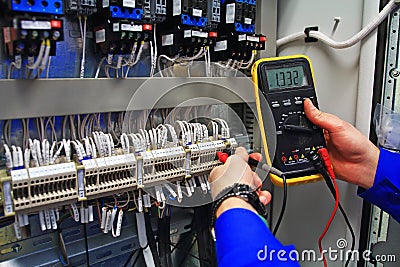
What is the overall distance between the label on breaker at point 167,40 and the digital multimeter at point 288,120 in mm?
252

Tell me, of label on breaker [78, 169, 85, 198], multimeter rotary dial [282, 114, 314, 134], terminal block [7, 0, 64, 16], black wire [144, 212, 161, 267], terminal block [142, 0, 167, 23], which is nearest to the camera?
terminal block [7, 0, 64, 16]

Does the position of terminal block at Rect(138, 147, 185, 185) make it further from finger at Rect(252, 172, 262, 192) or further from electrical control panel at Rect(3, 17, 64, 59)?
electrical control panel at Rect(3, 17, 64, 59)

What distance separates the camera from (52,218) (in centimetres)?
77

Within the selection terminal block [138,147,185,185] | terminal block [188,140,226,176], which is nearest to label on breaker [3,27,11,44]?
terminal block [138,147,185,185]

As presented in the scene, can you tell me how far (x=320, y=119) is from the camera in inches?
37.1

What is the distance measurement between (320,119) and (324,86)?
0.65 ft

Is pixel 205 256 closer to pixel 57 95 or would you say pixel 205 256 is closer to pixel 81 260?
pixel 81 260

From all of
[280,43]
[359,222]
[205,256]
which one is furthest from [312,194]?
[280,43]

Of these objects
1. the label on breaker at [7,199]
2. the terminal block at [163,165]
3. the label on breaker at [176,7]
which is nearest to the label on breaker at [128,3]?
the label on breaker at [176,7]

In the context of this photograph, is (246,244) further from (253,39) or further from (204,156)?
(253,39)

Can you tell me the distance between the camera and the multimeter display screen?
3.08 feet

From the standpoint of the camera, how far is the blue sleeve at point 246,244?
2.02 ft

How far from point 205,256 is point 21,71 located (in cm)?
80

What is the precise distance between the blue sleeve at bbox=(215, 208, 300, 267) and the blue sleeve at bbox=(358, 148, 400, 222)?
1.29ft
